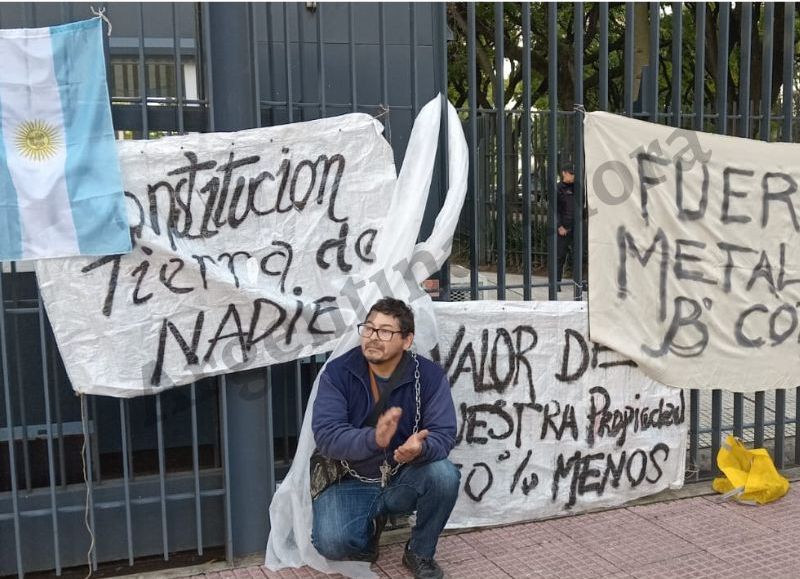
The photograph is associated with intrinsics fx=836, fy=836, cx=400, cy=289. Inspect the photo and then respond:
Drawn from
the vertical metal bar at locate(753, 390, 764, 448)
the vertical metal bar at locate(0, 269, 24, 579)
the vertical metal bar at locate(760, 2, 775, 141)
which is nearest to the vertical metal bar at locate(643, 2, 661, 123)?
the vertical metal bar at locate(760, 2, 775, 141)

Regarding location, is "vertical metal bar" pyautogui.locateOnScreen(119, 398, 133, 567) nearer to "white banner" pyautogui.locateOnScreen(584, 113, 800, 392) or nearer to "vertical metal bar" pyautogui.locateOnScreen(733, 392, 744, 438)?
"white banner" pyautogui.locateOnScreen(584, 113, 800, 392)

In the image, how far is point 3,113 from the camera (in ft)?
11.1

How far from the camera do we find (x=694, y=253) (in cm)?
455

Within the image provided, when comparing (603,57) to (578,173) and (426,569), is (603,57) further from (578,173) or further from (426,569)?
(426,569)

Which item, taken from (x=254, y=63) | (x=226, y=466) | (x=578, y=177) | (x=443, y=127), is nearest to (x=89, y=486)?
(x=226, y=466)

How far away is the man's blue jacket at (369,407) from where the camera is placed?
349 centimetres

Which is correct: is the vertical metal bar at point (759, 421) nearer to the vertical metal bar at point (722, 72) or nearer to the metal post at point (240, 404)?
the vertical metal bar at point (722, 72)

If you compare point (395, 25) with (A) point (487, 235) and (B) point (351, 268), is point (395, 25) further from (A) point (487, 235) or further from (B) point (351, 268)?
(A) point (487, 235)

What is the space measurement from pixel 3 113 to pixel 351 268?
1603 mm

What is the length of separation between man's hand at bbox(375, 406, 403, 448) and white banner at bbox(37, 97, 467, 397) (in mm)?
713

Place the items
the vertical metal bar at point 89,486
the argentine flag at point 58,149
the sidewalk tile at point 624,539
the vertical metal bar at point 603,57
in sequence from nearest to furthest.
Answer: the argentine flag at point 58,149 < the vertical metal bar at point 89,486 < the sidewalk tile at point 624,539 < the vertical metal bar at point 603,57

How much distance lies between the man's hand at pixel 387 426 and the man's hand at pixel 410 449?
7 cm

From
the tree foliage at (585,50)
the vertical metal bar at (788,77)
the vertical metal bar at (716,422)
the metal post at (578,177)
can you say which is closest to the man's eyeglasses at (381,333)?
the metal post at (578,177)

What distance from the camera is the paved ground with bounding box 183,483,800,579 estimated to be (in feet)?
12.3
